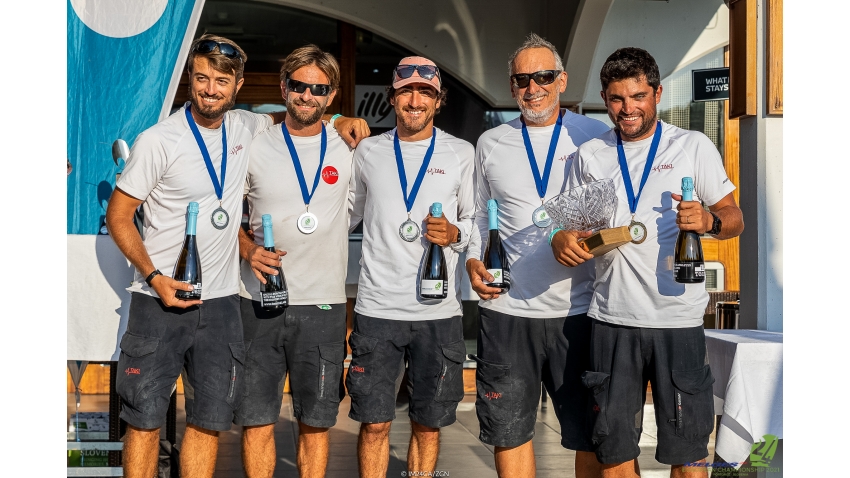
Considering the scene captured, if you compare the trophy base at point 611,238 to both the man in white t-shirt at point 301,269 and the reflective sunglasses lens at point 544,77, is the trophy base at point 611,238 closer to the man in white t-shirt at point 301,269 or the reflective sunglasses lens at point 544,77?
the reflective sunglasses lens at point 544,77

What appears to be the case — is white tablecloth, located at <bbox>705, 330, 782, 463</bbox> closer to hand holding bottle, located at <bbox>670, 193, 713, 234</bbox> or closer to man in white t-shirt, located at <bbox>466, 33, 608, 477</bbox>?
man in white t-shirt, located at <bbox>466, 33, 608, 477</bbox>

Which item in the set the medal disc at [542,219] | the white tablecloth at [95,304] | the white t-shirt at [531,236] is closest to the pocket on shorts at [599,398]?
the white t-shirt at [531,236]

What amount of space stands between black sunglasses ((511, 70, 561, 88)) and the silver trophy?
541 millimetres

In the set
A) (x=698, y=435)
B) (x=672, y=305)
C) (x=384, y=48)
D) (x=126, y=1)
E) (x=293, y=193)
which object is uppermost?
(x=384, y=48)

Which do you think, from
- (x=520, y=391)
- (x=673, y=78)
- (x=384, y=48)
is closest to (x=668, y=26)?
(x=673, y=78)

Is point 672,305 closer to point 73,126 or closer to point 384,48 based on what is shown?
point 73,126

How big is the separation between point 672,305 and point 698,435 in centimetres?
53

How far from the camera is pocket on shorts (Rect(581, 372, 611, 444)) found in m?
3.44

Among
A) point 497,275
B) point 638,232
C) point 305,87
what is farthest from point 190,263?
point 638,232

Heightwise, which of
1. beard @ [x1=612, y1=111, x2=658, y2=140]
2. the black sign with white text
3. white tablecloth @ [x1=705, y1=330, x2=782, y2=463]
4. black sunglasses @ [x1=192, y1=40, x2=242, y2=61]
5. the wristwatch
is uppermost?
the black sign with white text

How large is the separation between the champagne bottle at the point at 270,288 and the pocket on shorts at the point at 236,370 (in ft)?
0.71

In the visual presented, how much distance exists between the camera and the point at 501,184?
374cm

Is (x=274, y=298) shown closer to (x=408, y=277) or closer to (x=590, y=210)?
(x=408, y=277)

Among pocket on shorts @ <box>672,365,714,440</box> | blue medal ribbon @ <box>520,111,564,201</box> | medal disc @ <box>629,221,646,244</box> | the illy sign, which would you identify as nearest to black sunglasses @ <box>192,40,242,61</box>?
blue medal ribbon @ <box>520,111,564,201</box>
